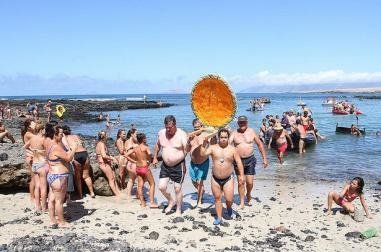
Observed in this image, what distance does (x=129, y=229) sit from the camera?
7438 millimetres

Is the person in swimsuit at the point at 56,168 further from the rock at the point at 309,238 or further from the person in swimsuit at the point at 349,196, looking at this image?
the person in swimsuit at the point at 349,196

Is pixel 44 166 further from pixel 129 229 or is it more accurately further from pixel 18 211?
pixel 129 229

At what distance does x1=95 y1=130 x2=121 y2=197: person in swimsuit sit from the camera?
9.52 m

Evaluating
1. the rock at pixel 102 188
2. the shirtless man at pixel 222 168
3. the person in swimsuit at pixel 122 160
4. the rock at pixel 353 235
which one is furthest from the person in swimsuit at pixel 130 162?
the rock at pixel 353 235

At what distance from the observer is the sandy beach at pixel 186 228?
6.73 metres

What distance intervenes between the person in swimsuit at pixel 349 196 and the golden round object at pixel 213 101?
2.56 meters

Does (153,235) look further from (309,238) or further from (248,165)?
(248,165)

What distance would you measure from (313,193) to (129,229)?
5092 millimetres

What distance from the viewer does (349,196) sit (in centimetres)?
854

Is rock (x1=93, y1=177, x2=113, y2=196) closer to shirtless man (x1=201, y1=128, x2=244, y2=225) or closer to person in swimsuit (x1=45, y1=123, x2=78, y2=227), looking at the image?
person in swimsuit (x1=45, y1=123, x2=78, y2=227)

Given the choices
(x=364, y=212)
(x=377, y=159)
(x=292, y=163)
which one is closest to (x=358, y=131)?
(x=377, y=159)

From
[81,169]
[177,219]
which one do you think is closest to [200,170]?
[177,219]

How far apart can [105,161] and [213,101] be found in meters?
2.86

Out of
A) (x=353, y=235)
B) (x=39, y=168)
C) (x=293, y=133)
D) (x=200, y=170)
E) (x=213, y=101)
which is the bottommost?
(x=353, y=235)
